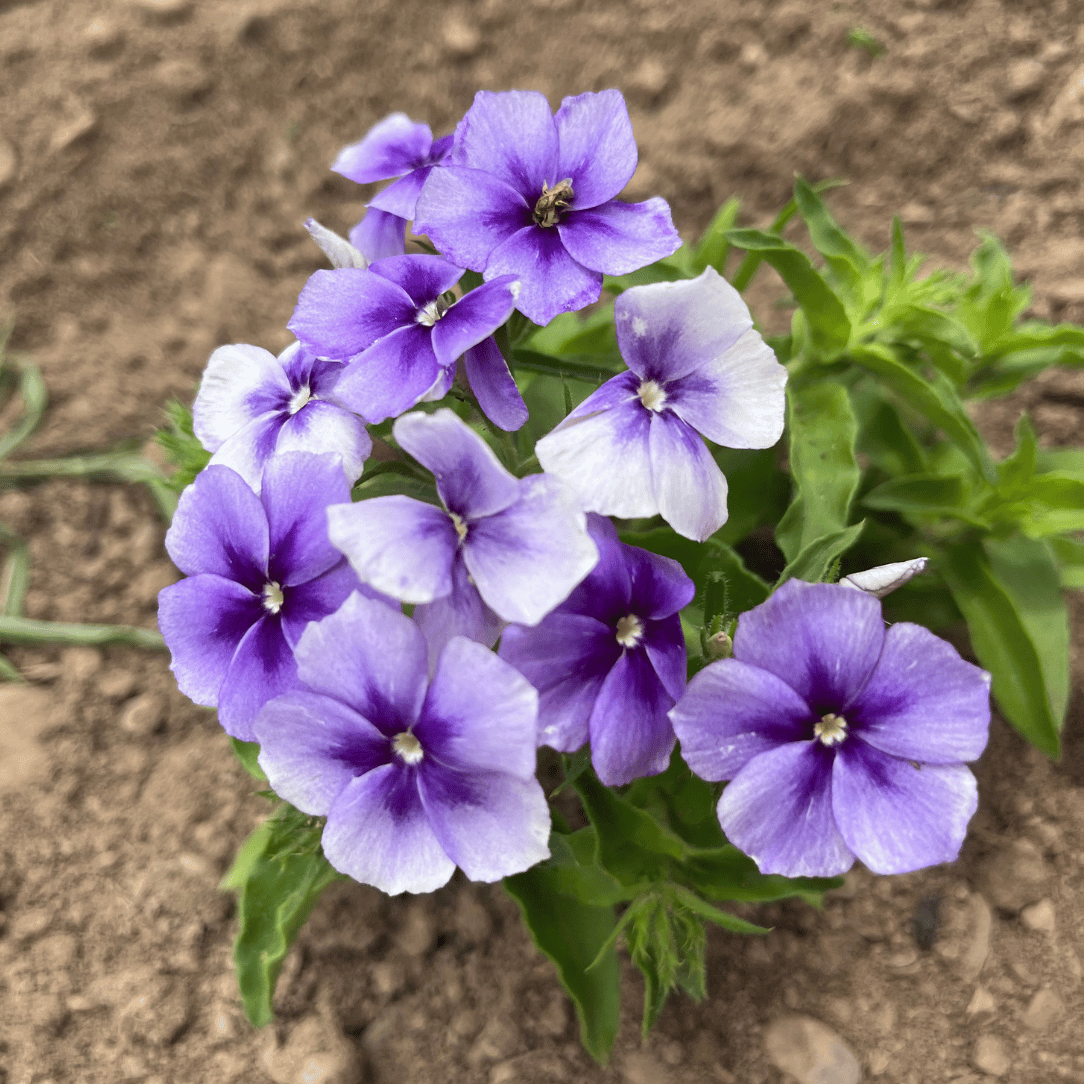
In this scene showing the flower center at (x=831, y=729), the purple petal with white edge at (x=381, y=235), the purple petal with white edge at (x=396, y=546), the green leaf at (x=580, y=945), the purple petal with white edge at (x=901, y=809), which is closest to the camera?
the purple petal with white edge at (x=396, y=546)

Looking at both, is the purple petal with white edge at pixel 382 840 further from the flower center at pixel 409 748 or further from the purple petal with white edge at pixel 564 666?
the purple petal with white edge at pixel 564 666

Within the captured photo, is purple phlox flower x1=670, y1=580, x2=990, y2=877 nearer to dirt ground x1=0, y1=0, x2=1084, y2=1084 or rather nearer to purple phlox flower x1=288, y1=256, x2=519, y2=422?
purple phlox flower x1=288, y1=256, x2=519, y2=422

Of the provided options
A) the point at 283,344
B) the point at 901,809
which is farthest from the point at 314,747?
the point at 283,344

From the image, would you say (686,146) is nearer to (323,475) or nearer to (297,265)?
(297,265)

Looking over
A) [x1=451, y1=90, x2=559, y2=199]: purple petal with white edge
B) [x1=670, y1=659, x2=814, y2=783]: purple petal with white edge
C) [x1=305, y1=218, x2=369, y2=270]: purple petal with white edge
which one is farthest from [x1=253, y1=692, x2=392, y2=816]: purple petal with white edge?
[x1=451, y1=90, x2=559, y2=199]: purple petal with white edge

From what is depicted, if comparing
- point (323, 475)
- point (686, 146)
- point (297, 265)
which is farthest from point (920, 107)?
point (323, 475)

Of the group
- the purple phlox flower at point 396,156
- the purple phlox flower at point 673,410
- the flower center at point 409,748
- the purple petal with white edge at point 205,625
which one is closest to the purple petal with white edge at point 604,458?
the purple phlox flower at point 673,410
